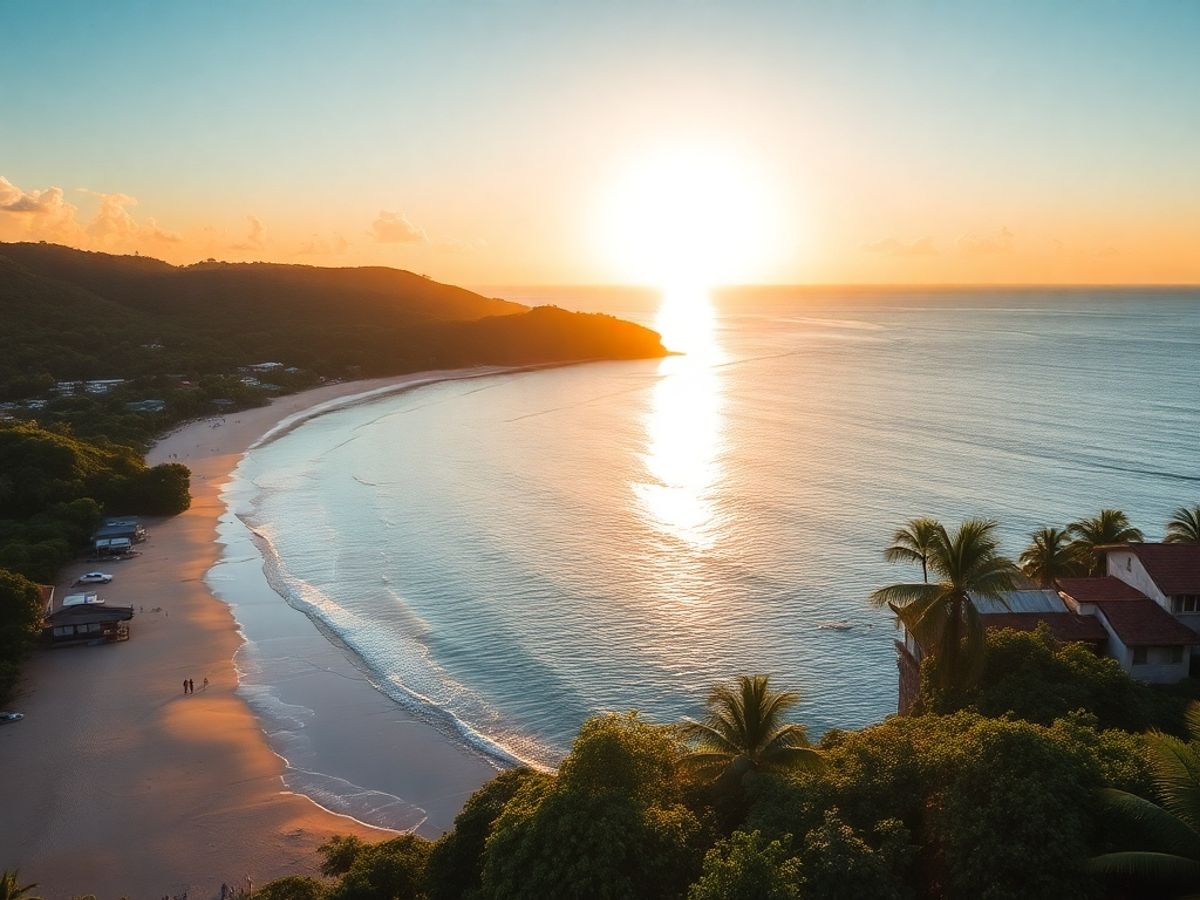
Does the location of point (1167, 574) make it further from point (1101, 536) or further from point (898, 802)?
point (898, 802)

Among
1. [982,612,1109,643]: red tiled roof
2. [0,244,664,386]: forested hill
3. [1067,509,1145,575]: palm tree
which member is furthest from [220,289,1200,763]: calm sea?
[0,244,664,386]: forested hill

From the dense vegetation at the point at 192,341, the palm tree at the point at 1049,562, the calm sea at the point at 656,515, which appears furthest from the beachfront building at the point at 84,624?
the dense vegetation at the point at 192,341

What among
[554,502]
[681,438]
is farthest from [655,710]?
[681,438]

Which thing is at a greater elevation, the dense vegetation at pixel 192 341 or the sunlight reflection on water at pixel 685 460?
the dense vegetation at pixel 192 341

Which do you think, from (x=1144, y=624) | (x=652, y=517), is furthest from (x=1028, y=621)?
(x=652, y=517)

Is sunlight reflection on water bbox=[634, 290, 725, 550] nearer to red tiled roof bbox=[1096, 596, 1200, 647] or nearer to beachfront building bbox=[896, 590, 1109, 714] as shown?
beachfront building bbox=[896, 590, 1109, 714]

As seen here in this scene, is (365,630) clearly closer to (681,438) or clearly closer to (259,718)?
(259,718)

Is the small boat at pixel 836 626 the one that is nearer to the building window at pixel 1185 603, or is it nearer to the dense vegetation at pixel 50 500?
the building window at pixel 1185 603
